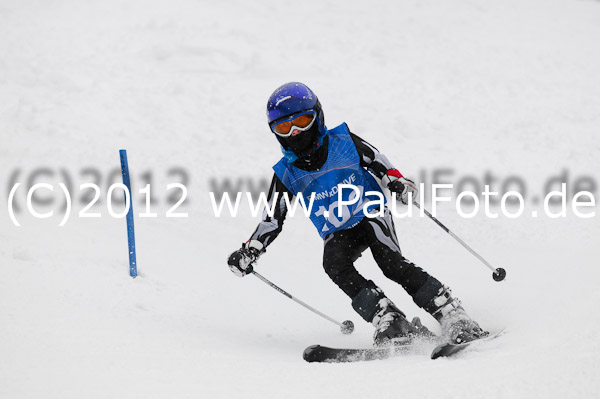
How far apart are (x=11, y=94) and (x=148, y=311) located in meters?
6.87

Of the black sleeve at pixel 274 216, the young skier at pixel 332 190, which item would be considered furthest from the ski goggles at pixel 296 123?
the black sleeve at pixel 274 216

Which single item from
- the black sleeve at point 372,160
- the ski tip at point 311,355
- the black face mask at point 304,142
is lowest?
the ski tip at point 311,355

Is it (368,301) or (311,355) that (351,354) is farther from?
(368,301)

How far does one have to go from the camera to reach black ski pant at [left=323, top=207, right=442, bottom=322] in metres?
4.14

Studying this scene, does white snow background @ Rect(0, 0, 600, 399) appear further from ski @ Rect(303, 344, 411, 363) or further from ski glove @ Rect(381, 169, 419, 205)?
ski glove @ Rect(381, 169, 419, 205)

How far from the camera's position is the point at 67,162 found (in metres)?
8.48

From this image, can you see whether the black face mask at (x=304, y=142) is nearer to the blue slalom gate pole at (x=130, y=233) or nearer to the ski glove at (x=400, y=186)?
the ski glove at (x=400, y=186)

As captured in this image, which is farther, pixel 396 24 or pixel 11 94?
pixel 396 24

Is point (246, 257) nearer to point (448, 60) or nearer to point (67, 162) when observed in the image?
point (67, 162)

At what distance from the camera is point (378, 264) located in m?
4.50

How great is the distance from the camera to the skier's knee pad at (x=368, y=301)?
4105 millimetres

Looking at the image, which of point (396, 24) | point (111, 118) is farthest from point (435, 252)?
point (396, 24)

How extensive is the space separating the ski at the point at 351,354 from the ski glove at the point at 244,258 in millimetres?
877

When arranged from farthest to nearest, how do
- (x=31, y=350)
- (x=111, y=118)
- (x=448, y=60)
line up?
(x=448, y=60), (x=111, y=118), (x=31, y=350)
